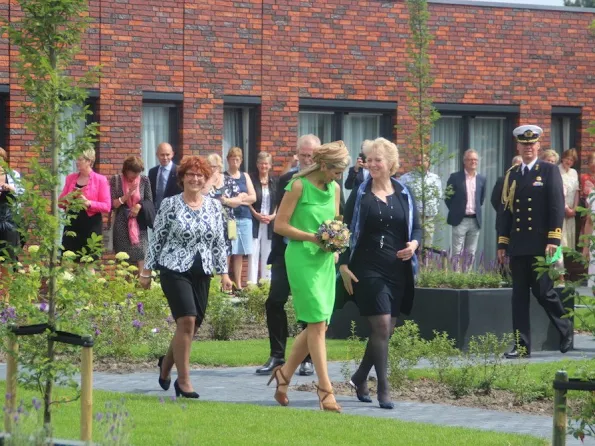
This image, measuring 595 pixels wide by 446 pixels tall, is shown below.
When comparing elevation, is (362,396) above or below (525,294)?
below

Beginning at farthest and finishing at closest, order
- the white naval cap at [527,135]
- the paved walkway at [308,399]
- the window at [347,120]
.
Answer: the window at [347,120] < the white naval cap at [527,135] < the paved walkway at [308,399]

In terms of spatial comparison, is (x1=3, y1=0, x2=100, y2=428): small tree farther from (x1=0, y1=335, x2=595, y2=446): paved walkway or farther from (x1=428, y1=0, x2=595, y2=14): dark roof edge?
(x1=428, y1=0, x2=595, y2=14): dark roof edge

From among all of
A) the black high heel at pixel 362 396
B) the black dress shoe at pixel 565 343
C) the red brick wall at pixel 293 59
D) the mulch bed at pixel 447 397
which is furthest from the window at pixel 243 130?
the black high heel at pixel 362 396

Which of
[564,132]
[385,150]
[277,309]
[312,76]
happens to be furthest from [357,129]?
[385,150]

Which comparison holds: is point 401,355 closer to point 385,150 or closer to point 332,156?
point 385,150

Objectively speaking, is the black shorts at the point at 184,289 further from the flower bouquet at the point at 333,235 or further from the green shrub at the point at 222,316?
the green shrub at the point at 222,316

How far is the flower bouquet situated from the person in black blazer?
34.7 feet

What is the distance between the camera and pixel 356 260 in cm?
1185

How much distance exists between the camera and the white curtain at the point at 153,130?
23438 millimetres

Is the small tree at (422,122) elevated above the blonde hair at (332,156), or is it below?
above

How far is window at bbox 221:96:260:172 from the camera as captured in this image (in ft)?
79.6

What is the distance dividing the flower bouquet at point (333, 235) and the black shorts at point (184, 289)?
1.09 m

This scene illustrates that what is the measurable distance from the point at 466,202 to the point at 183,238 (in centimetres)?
1285

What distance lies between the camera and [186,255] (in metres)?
11.6
